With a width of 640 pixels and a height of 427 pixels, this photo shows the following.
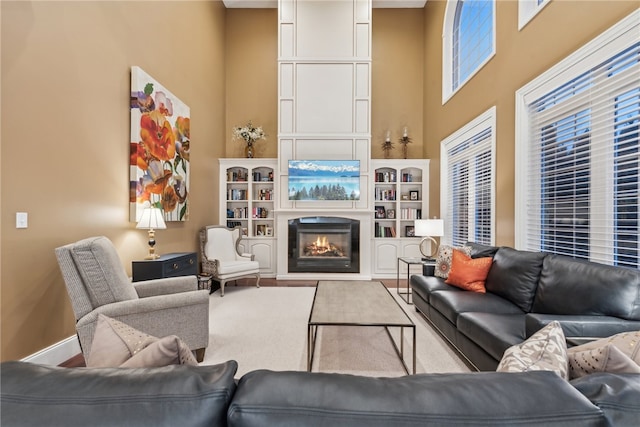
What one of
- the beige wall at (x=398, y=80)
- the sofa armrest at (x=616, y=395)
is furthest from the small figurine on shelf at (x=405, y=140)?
the sofa armrest at (x=616, y=395)

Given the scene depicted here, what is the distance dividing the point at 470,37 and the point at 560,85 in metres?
2.26

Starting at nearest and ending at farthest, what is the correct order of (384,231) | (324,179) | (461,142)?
(461,142), (324,179), (384,231)

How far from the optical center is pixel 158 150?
3652 mm

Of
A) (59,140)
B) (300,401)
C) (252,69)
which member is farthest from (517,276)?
(252,69)

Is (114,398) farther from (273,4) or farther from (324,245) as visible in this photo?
(273,4)

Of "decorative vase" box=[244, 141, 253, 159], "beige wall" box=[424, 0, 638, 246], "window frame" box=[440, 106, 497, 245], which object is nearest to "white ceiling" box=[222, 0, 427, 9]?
"beige wall" box=[424, 0, 638, 246]

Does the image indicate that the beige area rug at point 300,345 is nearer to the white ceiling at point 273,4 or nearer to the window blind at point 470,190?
the window blind at point 470,190

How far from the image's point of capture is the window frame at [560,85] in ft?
6.86

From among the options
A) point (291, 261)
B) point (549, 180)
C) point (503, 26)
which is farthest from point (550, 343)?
point (291, 261)

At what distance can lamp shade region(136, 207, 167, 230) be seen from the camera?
123 inches

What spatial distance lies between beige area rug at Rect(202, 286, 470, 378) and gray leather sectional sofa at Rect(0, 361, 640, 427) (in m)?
1.76

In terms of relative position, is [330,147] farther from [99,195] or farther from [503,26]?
[99,195]

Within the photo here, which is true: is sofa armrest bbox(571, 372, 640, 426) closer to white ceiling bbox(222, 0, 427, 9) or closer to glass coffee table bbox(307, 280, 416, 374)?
glass coffee table bbox(307, 280, 416, 374)

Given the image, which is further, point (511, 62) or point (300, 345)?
point (511, 62)
